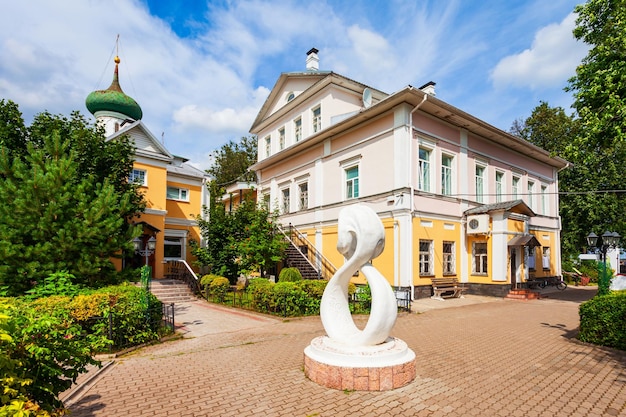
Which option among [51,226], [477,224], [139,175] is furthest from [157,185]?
[477,224]

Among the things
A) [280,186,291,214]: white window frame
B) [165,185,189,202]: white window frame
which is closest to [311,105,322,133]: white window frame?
[280,186,291,214]: white window frame

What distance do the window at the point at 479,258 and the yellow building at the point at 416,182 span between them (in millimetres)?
46

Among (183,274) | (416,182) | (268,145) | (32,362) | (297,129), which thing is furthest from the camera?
(268,145)

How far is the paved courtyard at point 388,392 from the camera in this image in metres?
4.62

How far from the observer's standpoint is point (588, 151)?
1164cm

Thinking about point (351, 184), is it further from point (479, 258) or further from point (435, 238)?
point (479, 258)

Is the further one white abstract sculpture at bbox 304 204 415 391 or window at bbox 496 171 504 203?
window at bbox 496 171 504 203

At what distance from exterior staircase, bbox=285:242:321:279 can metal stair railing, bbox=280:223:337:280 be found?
0.40 ft

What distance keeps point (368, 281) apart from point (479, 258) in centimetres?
1358

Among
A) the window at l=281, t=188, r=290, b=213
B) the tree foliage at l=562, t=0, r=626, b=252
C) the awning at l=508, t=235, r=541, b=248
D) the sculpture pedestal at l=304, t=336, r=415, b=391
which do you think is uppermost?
the tree foliage at l=562, t=0, r=626, b=252

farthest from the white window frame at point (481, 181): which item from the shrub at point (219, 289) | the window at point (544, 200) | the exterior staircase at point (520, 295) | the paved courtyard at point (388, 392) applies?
the shrub at point (219, 289)

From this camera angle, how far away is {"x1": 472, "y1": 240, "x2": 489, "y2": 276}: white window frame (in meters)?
16.9

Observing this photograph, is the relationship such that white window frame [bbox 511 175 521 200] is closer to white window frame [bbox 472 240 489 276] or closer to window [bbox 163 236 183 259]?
white window frame [bbox 472 240 489 276]

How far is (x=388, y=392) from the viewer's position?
505cm
